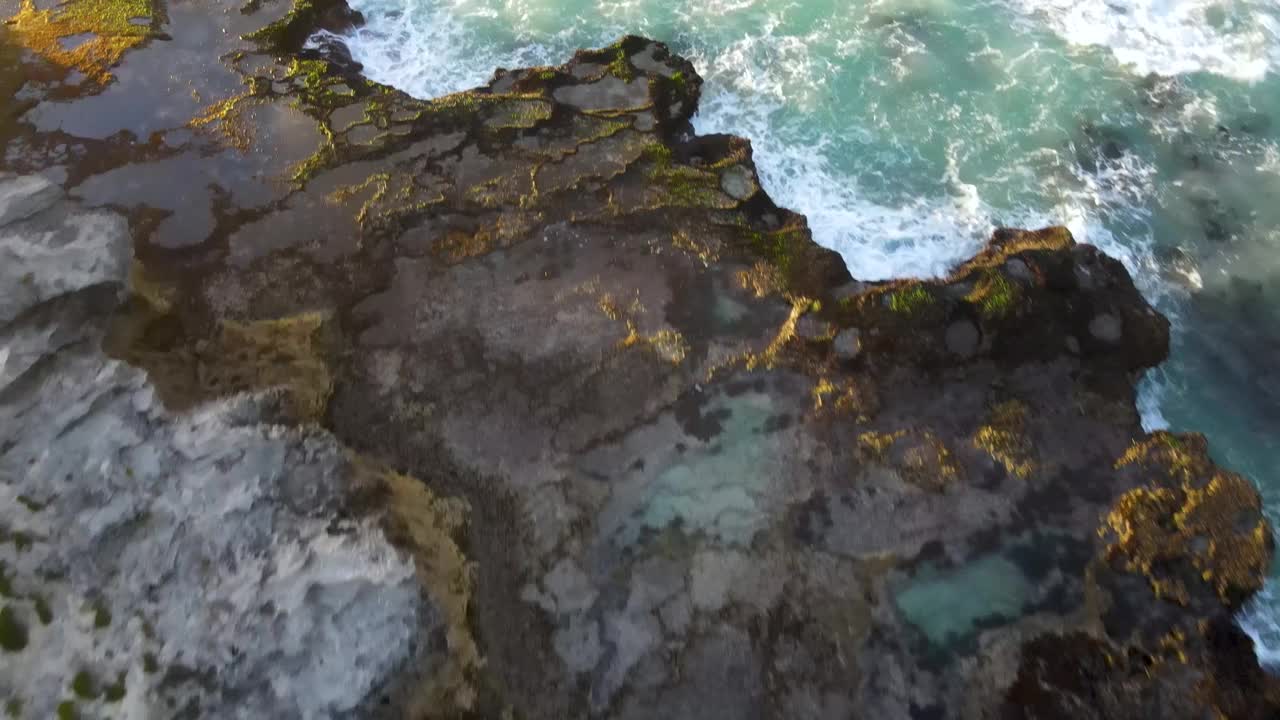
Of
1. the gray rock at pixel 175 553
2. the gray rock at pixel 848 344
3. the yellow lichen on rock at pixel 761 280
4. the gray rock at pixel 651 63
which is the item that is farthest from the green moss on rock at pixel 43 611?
the gray rock at pixel 651 63

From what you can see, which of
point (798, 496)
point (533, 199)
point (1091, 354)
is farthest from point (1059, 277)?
point (533, 199)

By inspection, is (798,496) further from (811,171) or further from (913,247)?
(811,171)

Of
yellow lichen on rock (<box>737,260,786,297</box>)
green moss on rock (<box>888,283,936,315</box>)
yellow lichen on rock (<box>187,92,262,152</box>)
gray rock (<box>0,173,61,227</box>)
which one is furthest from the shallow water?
gray rock (<box>0,173,61,227</box>)

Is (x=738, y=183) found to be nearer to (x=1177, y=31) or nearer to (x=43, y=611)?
(x=1177, y=31)

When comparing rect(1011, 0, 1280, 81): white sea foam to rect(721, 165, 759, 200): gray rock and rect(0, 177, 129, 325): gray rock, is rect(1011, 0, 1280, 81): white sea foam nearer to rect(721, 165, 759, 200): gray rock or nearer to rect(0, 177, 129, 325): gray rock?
rect(721, 165, 759, 200): gray rock

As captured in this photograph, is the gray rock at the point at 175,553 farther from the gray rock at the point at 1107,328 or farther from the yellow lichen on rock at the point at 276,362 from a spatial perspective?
the gray rock at the point at 1107,328

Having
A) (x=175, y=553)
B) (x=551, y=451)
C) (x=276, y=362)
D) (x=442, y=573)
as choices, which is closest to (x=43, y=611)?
(x=175, y=553)

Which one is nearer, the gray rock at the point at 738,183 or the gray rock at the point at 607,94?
the gray rock at the point at 738,183
